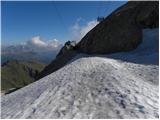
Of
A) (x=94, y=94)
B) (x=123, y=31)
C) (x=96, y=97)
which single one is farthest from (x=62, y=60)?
(x=96, y=97)

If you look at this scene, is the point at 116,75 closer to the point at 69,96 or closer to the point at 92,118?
the point at 69,96

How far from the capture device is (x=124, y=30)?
31.1m

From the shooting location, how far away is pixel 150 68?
19078 millimetres

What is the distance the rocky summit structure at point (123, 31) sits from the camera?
3064 cm

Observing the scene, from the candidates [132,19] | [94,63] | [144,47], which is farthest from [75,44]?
[94,63]

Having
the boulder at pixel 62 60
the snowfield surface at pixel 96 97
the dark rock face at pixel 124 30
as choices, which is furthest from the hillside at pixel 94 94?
the boulder at pixel 62 60

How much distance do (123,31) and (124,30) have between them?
0.19 m

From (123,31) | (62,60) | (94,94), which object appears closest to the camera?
(94,94)

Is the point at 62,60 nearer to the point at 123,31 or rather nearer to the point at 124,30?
the point at 123,31

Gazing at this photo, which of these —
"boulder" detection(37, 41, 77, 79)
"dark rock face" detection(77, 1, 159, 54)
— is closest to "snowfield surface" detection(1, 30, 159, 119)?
"dark rock face" detection(77, 1, 159, 54)

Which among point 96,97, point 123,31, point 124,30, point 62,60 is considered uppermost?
point 124,30

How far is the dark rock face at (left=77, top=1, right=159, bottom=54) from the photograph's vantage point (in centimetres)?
3061

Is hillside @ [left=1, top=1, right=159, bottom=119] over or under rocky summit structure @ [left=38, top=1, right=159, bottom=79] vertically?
under

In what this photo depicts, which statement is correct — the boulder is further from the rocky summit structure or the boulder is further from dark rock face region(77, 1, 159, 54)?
dark rock face region(77, 1, 159, 54)
